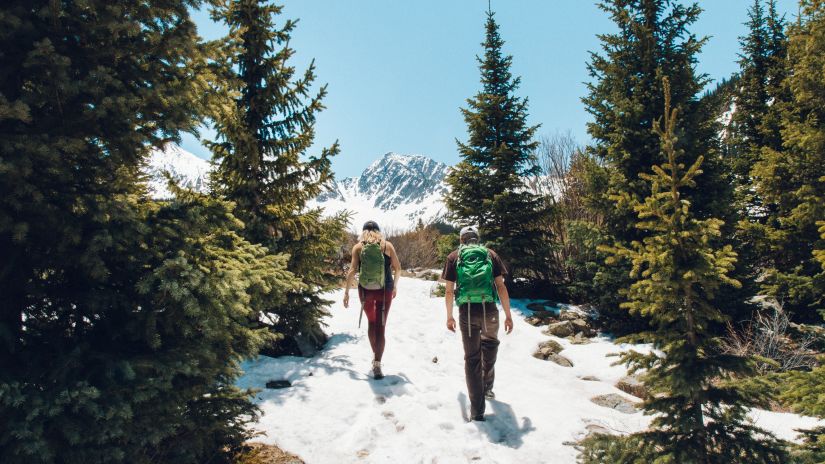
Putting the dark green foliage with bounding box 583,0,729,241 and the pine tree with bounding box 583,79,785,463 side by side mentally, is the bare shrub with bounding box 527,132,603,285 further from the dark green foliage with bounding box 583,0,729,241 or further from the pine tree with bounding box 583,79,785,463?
the pine tree with bounding box 583,79,785,463

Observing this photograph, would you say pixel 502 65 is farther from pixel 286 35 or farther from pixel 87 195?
pixel 87 195

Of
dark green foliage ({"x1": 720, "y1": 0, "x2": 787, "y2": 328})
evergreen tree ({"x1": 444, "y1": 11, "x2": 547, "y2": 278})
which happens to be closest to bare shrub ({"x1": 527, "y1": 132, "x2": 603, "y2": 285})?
evergreen tree ({"x1": 444, "y1": 11, "x2": 547, "y2": 278})

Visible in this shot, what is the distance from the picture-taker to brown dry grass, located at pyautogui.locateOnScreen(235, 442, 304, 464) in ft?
11.9

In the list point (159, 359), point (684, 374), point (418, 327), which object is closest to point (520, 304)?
point (418, 327)

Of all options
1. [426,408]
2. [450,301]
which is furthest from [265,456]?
→ [450,301]

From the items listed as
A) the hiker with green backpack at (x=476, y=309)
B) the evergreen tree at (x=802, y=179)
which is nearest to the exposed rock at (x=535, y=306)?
the evergreen tree at (x=802, y=179)

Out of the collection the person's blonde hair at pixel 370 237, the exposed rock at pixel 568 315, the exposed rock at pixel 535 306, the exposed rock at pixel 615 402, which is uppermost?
the person's blonde hair at pixel 370 237

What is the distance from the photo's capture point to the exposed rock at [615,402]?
5587mm

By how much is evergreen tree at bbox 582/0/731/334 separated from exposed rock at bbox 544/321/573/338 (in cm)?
97

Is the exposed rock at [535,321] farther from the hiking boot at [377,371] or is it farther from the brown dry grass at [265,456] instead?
the brown dry grass at [265,456]

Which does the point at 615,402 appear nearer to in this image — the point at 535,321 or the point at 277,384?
the point at 535,321

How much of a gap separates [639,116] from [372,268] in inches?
302

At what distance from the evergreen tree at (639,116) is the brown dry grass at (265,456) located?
7.80m

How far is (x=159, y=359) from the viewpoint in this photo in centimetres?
269
